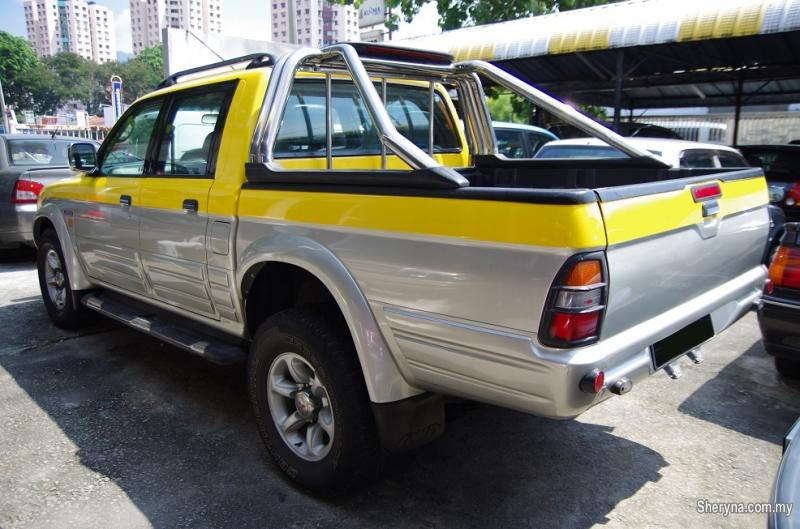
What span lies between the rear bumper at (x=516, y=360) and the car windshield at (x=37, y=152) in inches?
314

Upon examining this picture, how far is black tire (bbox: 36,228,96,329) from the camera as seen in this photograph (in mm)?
4863

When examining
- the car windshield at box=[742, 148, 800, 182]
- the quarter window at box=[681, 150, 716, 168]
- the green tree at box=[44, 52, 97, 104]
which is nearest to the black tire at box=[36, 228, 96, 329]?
the quarter window at box=[681, 150, 716, 168]

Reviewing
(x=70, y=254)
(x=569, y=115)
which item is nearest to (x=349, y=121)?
(x=569, y=115)

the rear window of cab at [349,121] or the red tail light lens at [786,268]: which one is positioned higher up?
the rear window of cab at [349,121]

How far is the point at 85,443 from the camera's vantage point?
3254 mm

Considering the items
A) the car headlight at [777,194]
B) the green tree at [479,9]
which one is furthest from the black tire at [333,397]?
the green tree at [479,9]

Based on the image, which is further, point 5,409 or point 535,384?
point 5,409

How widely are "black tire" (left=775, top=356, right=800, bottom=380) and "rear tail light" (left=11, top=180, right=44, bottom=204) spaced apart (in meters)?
8.33

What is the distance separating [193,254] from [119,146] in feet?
5.18

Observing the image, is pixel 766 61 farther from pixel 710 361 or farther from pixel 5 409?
pixel 5 409

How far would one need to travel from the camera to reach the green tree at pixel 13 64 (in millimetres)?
74500

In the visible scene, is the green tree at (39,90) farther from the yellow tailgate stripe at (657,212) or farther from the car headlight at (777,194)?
the yellow tailgate stripe at (657,212)

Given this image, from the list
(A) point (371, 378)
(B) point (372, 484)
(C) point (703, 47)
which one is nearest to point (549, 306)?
(A) point (371, 378)

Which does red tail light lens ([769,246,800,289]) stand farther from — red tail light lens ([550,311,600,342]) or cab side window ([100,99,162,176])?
cab side window ([100,99,162,176])
